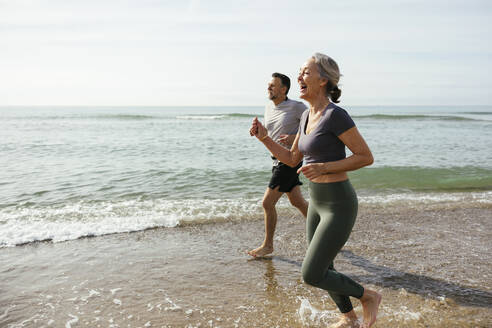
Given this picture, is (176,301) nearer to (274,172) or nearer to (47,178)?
(274,172)

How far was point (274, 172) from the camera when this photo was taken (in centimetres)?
457

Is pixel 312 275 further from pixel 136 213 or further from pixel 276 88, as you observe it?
pixel 136 213

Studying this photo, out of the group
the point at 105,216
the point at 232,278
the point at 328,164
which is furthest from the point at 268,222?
the point at 105,216

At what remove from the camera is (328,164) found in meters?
2.44

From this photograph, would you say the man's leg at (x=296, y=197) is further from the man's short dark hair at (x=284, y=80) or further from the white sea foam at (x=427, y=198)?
the white sea foam at (x=427, y=198)

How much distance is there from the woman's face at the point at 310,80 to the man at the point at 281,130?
1.49 metres

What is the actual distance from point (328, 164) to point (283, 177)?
2070 millimetres

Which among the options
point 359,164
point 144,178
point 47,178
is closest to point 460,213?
point 359,164

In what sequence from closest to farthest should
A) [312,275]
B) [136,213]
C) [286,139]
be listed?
[312,275] < [286,139] < [136,213]

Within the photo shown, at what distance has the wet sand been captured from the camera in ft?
10.9

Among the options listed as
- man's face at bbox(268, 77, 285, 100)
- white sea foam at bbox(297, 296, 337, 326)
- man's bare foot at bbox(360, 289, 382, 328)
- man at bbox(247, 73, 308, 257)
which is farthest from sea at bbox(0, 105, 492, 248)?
man's bare foot at bbox(360, 289, 382, 328)

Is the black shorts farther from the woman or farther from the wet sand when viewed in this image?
the woman

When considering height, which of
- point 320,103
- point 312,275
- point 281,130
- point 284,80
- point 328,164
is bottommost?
point 312,275

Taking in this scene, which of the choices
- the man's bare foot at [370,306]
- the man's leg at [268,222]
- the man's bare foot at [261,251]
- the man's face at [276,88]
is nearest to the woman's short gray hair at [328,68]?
the man's bare foot at [370,306]
